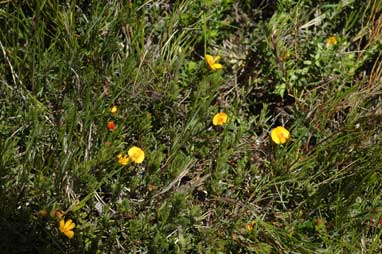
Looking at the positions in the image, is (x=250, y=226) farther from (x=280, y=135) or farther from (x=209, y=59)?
(x=209, y=59)

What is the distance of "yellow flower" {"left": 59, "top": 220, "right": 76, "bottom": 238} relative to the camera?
103 inches

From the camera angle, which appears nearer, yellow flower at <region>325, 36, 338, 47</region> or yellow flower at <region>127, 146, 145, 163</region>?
yellow flower at <region>127, 146, 145, 163</region>

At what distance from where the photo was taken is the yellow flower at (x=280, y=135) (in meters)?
3.00

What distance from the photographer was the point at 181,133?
289cm

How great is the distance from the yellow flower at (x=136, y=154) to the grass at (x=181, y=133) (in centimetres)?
4

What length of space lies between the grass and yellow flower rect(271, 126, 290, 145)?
2.5 inches

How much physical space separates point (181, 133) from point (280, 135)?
498 millimetres

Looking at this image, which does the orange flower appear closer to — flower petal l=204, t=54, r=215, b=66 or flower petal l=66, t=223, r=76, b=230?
flower petal l=66, t=223, r=76, b=230

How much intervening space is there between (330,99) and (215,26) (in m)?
0.71

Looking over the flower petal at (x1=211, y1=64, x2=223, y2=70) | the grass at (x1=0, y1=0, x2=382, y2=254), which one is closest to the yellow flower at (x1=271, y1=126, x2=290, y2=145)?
the grass at (x1=0, y1=0, x2=382, y2=254)

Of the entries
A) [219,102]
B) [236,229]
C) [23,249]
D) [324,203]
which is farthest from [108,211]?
[324,203]

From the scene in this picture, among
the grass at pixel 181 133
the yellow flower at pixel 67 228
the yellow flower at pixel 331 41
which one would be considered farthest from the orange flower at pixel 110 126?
the yellow flower at pixel 331 41

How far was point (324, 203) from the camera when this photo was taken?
2.95 meters

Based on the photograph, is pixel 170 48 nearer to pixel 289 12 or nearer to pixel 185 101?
pixel 185 101
